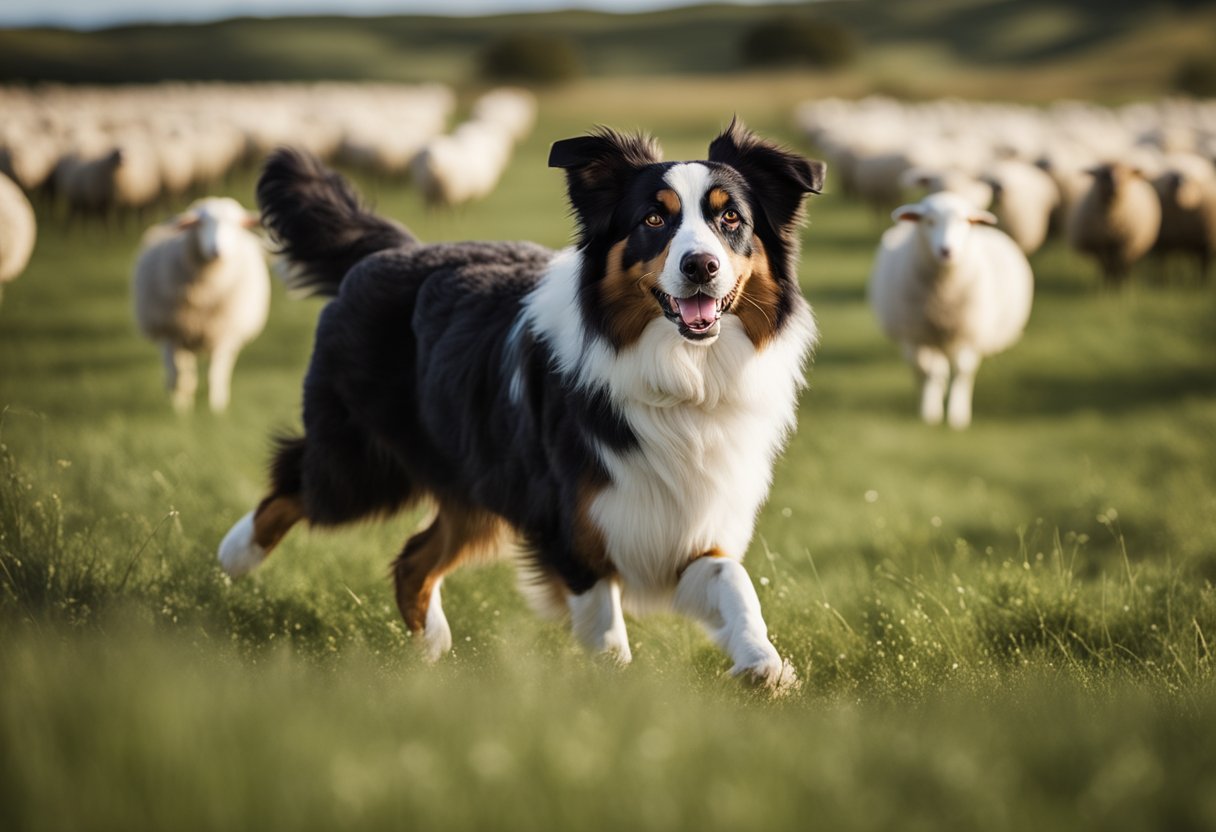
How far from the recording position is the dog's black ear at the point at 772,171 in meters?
4.52

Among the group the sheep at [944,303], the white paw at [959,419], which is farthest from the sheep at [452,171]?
the white paw at [959,419]

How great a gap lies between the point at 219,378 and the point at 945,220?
7.06 m

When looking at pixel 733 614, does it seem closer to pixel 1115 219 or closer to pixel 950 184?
pixel 950 184

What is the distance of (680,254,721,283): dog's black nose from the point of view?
13.1 feet

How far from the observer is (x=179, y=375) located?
11508 millimetres

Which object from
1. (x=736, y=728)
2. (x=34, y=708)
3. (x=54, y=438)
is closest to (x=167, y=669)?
(x=34, y=708)

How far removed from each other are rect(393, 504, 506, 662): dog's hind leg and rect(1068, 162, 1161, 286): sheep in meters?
15.3

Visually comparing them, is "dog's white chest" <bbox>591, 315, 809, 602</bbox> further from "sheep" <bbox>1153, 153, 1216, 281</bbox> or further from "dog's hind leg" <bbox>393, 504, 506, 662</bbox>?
"sheep" <bbox>1153, 153, 1216, 281</bbox>

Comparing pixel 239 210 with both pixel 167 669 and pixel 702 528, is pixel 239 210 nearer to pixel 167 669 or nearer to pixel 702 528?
pixel 702 528

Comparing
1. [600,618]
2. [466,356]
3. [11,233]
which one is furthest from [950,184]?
[600,618]

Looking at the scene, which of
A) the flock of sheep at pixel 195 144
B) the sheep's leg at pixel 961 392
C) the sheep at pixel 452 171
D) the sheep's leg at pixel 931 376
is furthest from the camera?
the sheep at pixel 452 171

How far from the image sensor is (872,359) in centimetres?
1415

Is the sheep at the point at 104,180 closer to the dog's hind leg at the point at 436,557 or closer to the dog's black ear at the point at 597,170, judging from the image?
the dog's hind leg at the point at 436,557

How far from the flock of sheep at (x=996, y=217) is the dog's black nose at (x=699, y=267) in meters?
7.38
